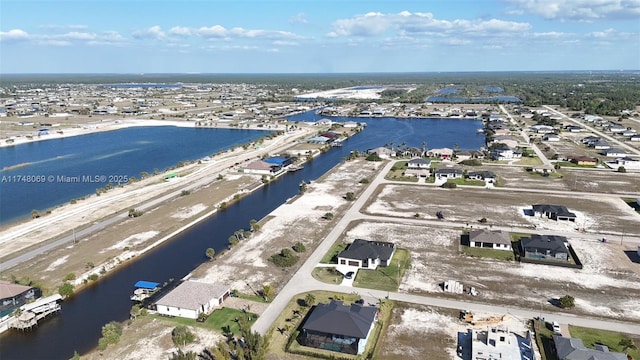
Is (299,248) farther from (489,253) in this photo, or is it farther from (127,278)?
(489,253)

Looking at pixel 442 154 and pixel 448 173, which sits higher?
pixel 442 154

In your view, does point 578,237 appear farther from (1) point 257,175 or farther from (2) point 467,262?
(1) point 257,175

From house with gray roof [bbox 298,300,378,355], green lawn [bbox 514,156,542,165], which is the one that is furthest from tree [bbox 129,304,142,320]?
green lawn [bbox 514,156,542,165]

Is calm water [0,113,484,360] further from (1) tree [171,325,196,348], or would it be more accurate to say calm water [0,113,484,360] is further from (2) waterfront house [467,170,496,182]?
(2) waterfront house [467,170,496,182]

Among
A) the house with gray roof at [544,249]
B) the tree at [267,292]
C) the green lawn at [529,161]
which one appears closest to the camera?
the tree at [267,292]

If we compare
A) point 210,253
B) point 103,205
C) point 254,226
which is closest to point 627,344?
point 210,253

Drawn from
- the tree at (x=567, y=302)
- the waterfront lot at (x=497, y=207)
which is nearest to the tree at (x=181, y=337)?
the tree at (x=567, y=302)

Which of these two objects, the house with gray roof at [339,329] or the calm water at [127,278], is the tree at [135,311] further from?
the house with gray roof at [339,329]
